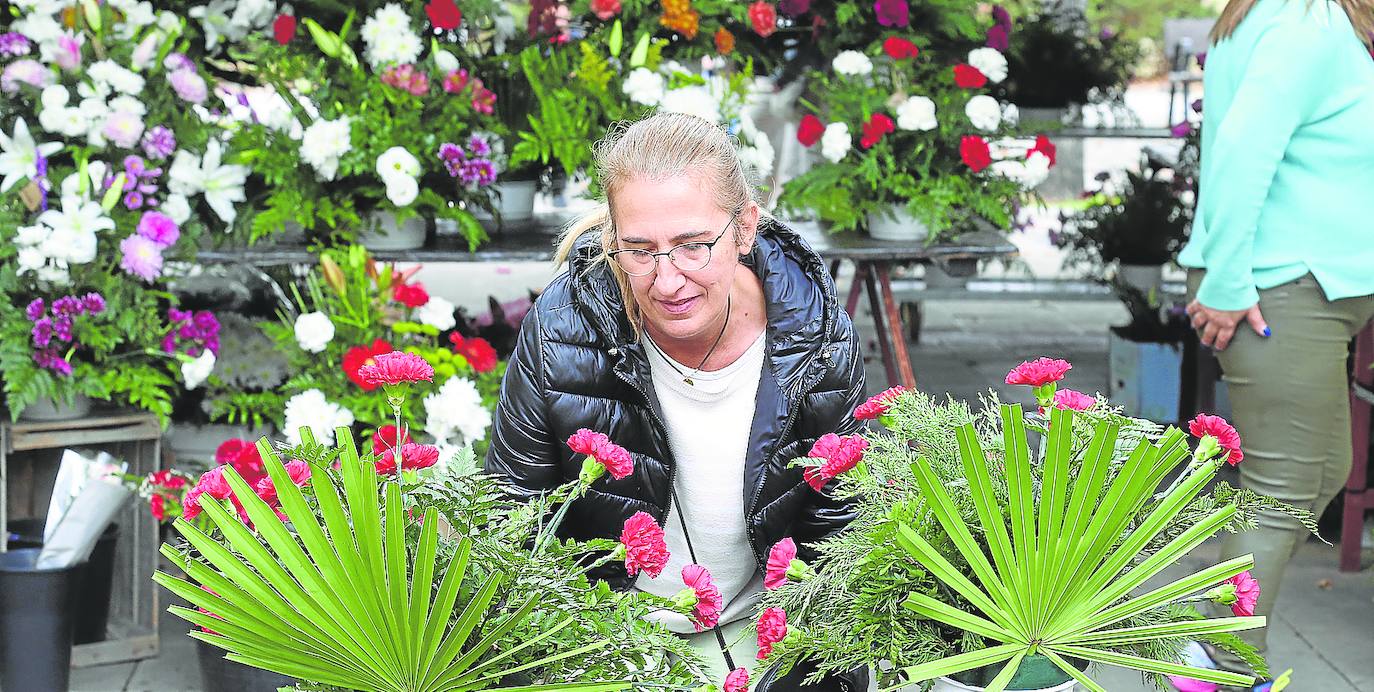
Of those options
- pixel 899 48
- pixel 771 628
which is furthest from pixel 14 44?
pixel 771 628

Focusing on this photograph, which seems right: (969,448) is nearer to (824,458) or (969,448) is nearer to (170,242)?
(824,458)

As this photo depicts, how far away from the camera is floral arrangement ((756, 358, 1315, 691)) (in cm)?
116

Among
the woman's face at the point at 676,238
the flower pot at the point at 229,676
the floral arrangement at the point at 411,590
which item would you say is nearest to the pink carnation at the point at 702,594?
the floral arrangement at the point at 411,590

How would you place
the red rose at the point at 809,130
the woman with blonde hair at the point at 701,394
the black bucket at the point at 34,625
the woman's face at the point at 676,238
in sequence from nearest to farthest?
1. the woman's face at the point at 676,238
2. the woman with blonde hair at the point at 701,394
3. the black bucket at the point at 34,625
4. the red rose at the point at 809,130

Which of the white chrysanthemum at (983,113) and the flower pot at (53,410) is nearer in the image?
the flower pot at (53,410)

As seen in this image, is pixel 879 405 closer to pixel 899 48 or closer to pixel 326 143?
pixel 326 143

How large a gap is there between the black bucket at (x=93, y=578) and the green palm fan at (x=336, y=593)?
204 centimetres

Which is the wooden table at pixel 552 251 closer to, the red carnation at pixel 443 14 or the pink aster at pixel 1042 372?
the red carnation at pixel 443 14

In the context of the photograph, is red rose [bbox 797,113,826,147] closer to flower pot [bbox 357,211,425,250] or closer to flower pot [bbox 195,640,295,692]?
flower pot [bbox 357,211,425,250]

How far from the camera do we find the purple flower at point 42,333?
2912mm

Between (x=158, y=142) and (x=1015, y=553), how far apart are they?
2.59 m

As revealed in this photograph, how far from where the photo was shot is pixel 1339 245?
252cm

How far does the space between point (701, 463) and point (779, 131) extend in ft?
10.0

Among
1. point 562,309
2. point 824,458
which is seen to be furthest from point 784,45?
point 824,458
